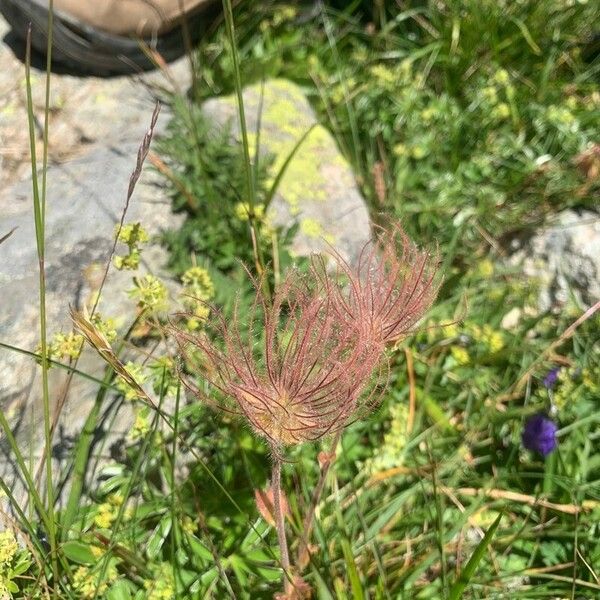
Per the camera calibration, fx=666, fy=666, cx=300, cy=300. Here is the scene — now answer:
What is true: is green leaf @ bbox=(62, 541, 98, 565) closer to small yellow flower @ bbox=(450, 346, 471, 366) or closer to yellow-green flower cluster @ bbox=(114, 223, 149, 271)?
yellow-green flower cluster @ bbox=(114, 223, 149, 271)

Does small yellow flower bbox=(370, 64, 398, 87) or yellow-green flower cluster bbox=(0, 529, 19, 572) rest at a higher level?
small yellow flower bbox=(370, 64, 398, 87)

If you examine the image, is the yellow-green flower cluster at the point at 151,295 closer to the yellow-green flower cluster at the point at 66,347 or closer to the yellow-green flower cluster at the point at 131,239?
the yellow-green flower cluster at the point at 131,239

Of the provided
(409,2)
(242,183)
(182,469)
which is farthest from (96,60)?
(182,469)

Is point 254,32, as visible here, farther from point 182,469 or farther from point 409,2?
point 182,469

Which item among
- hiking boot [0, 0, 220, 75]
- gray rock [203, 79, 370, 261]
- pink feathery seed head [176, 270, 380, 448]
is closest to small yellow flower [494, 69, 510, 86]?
gray rock [203, 79, 370, 261]

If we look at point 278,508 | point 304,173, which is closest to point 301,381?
point 278,508

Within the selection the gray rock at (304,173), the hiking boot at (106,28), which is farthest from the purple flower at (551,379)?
the hiking boot at (106,28)
